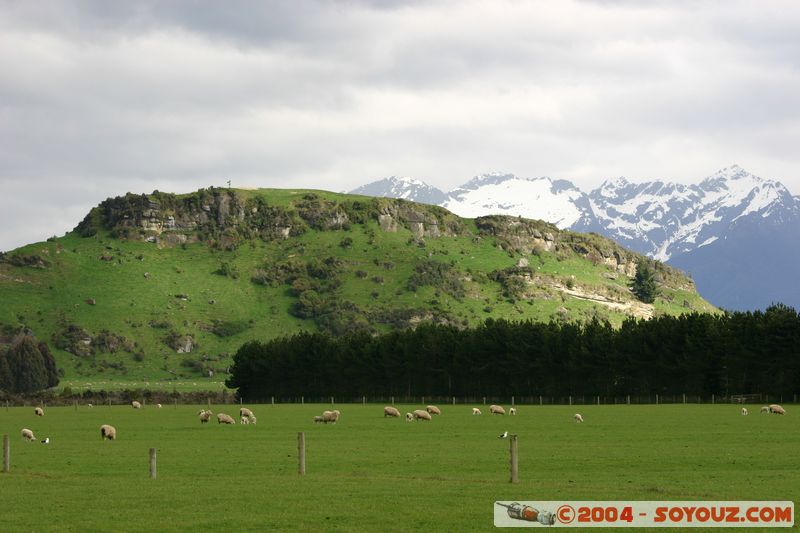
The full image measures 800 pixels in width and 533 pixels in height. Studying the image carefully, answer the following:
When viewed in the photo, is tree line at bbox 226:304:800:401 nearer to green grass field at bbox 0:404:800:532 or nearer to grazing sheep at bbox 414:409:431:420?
grazing sheep at bbox 414:409:431:420

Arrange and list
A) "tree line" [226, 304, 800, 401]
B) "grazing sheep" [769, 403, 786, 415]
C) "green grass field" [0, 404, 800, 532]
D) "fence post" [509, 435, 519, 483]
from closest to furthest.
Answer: "green grass field" [0, 404, 800, 532]
"fence post" [509, 435, 519, 483]
"grazing sheep" [769, 403, 786, 415]
"tree line" [226, 304, 800, 401]

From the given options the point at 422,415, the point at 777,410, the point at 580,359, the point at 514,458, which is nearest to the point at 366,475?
the point at 514,458

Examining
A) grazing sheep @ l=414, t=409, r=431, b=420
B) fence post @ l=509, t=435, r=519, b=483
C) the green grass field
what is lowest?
grazing sheep @ l=414, t=409, r=431, b=420

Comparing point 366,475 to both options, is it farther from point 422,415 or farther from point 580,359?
point 580,359

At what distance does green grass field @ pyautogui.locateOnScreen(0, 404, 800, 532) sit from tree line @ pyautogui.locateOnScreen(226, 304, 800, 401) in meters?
62.6

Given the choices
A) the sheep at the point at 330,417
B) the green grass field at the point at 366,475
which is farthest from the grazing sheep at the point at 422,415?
the green grass field at the point at 366,475

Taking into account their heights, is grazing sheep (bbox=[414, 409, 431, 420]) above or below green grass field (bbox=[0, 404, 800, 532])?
below

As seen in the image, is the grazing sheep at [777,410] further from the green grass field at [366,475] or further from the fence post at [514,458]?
the fence post at [514,458]

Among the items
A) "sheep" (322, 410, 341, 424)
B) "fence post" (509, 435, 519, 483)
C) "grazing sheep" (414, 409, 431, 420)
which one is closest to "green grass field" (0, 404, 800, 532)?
"fence post" (509, 435, 519, 483)

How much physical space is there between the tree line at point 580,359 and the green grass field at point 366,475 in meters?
62.6

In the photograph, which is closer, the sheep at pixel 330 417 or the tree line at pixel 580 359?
the sheep at pixel 330 417

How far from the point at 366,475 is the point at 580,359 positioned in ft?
400

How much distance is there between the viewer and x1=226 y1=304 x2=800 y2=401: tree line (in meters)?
142

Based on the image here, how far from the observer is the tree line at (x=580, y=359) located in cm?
14212
